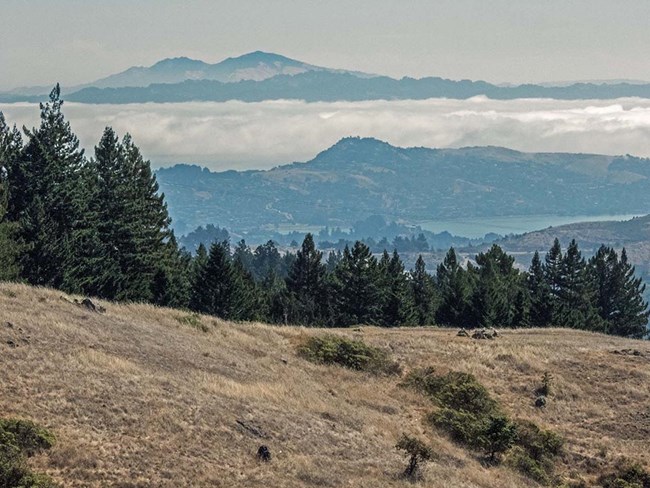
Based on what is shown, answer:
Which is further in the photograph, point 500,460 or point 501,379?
point 501,379

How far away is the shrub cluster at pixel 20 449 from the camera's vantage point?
66.8 ft

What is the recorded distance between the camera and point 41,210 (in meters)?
60.8

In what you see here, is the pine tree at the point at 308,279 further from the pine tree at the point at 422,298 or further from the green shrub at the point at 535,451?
the green shrub at the point at 535,451

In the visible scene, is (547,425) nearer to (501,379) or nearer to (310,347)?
(501,379)

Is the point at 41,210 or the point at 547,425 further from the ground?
the point at 41,210

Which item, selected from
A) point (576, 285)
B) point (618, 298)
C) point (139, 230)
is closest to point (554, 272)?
point (576, 285)

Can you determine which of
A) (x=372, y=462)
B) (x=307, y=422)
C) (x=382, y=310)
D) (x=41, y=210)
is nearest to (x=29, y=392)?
(x=307, y=422)

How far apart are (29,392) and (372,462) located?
13.4m

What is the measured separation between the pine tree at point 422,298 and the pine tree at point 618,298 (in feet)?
87.5

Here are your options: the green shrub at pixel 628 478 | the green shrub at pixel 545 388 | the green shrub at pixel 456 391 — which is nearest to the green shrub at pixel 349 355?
the green shrub at pixel 456 391

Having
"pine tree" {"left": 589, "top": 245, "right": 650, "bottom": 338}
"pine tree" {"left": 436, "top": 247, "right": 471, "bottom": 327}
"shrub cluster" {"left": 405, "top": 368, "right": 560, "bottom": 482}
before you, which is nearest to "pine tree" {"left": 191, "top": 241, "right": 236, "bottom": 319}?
"pine tree" {"left": 436, "top": 247, "right": 471, "bottom": 327}

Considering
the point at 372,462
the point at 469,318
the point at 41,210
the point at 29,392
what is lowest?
the point at 469,318

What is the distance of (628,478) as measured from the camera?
34562 millimetres

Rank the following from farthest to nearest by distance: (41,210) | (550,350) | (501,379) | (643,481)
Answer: (41,210), (550,350), (501,379), (643,481)
